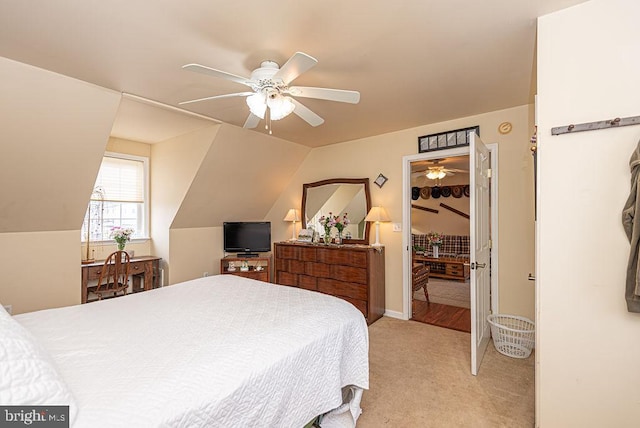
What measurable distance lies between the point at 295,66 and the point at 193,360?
1.50m

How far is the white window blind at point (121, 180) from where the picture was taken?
4.05 m

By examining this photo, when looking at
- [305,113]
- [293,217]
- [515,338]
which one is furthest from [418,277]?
[305,113]

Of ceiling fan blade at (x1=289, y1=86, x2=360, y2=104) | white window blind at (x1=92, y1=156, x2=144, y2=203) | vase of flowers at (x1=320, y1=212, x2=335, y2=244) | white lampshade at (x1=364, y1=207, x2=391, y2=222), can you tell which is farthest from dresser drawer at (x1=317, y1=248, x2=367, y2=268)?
white window blind at (x1=92, y1=156, x2=144, y2=203)

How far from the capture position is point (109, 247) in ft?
13.3

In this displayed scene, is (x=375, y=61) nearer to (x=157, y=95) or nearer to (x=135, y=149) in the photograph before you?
(x=157, y=95)

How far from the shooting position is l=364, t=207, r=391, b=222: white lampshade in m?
3.77

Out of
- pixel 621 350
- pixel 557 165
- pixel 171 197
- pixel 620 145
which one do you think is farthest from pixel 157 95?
pixel 621 350

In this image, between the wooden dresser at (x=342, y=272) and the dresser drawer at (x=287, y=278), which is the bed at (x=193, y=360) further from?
the dresser drawer at (x=287, y=278)

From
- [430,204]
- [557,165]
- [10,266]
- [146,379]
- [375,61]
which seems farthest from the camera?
[430,204]

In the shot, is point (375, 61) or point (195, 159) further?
point (195, 159)

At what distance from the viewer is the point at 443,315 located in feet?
12.6

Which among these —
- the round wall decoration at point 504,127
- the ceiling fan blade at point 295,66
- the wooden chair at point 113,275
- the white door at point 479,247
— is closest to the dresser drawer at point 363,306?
the white door at point 479,247

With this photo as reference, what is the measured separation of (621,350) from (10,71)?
4.14 m

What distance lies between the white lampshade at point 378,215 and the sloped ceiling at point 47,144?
9.59 feet
